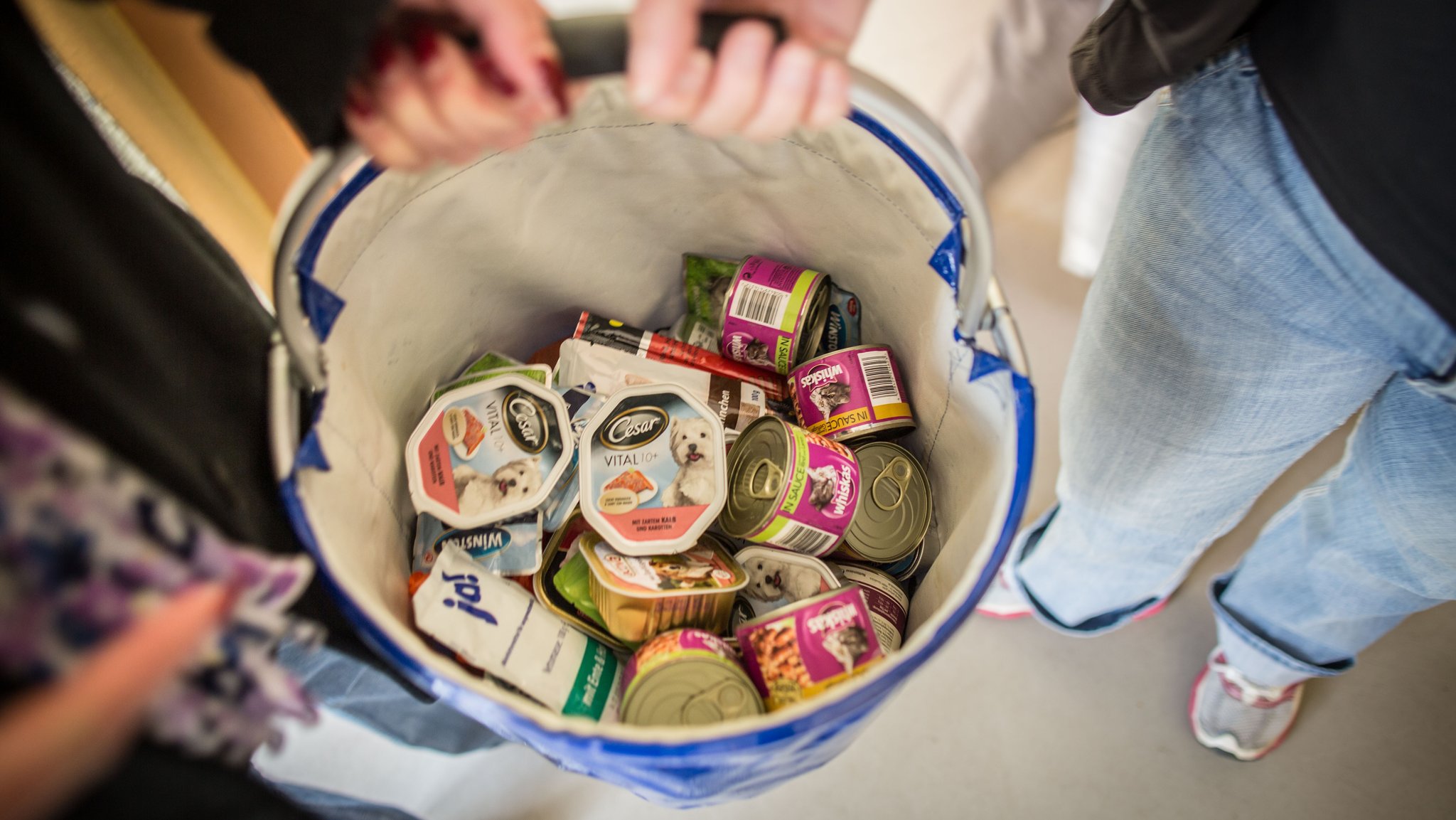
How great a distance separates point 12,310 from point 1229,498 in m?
1.02

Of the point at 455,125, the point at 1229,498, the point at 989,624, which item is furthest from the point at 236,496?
the point at 989,624

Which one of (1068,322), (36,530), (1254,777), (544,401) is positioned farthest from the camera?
(1068,322)

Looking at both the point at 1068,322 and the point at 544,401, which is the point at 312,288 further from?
the point at 1068,322

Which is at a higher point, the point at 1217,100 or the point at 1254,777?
the point at 1217,100

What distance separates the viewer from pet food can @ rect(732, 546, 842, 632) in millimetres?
756

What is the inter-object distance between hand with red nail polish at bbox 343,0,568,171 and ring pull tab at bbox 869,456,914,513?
53cm

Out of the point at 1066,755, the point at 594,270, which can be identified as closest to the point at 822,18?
the point at 594,270

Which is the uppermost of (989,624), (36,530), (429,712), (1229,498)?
(36,530)

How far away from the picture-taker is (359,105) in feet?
1.40

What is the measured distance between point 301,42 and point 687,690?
0.54 m

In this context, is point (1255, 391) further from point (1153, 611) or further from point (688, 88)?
point (1153, 611)

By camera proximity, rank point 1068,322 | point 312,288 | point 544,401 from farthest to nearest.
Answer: point 1068,322 → point 544,401 → point 312,288

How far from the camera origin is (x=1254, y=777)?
110cm

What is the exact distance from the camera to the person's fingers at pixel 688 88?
0.43 meters
